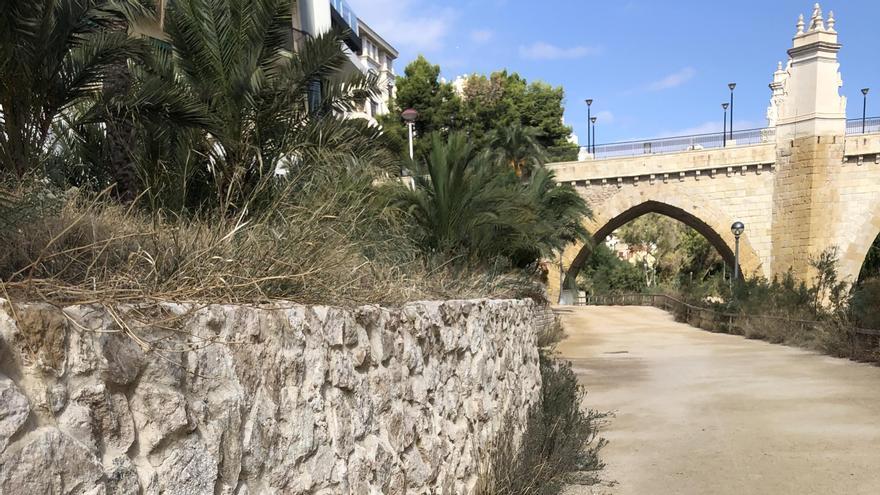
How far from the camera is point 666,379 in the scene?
12.3 m

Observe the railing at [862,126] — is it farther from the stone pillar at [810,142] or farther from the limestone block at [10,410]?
the limestone block at [10,410]

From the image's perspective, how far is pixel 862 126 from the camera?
32531 mm

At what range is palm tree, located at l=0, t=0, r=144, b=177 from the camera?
5930 mm

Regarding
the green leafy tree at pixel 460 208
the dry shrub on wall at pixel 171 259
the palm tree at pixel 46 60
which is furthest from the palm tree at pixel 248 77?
the dry shrub on wall at pixel 171 259

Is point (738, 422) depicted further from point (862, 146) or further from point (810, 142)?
point (862, 146)

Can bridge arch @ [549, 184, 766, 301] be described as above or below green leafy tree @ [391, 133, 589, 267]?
above

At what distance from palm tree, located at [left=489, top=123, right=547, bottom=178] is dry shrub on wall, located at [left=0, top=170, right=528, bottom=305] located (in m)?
28.1

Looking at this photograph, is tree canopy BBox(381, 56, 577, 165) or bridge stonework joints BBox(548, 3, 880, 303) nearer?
bridge stonework joints BBox(548, 3, 880, 303)

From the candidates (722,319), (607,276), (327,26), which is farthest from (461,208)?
(607,276)

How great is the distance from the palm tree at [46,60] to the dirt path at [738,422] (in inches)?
243

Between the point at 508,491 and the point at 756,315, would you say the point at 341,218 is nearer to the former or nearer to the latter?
the point at 508,491

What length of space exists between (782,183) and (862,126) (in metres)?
4.40

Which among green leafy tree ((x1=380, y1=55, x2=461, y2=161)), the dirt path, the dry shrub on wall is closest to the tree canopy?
green leafy tree ((x1=380, y1=55, x2=461, y2=161))

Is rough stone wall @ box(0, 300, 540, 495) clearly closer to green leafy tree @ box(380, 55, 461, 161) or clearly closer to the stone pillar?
the stone pillar
